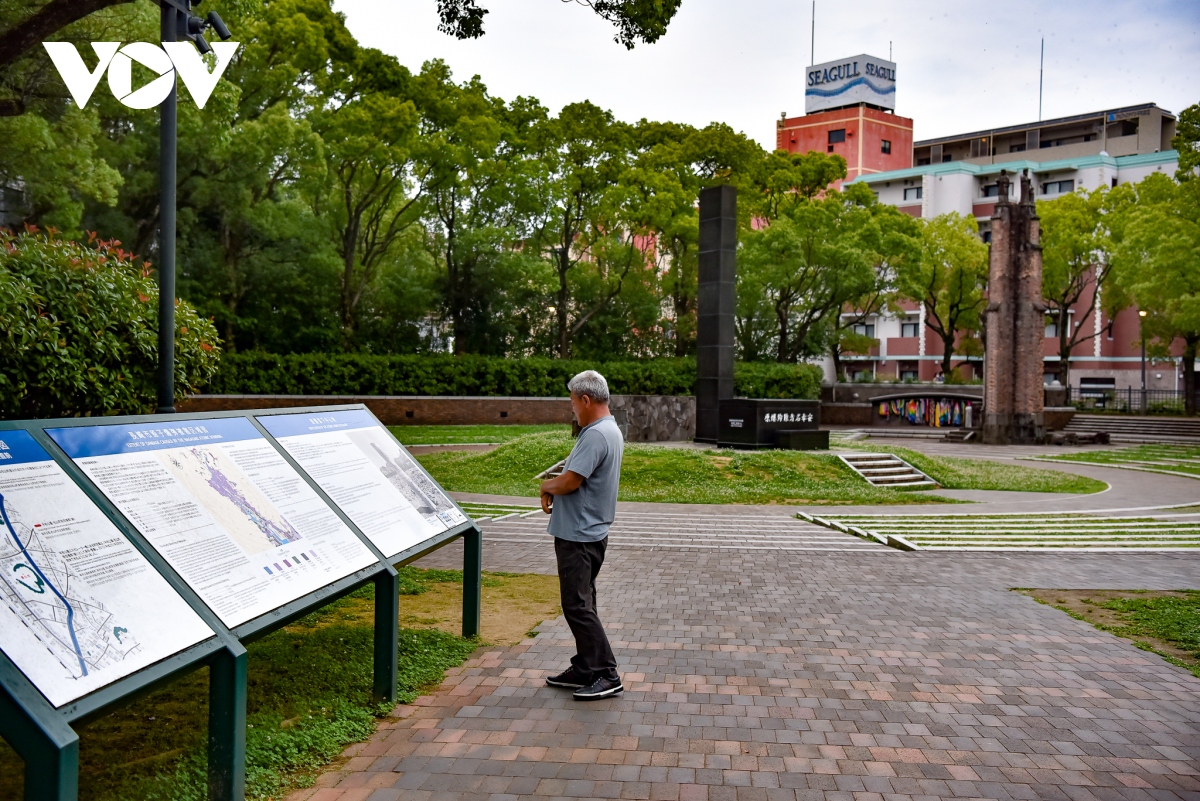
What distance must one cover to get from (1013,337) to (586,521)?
30316 mm

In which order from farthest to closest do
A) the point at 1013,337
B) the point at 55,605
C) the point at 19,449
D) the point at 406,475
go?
the point at 1013,337 < the point at 406,475 < the point at 19,449 < the point at 55,605

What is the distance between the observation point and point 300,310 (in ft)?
115

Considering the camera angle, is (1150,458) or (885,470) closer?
(885,470)

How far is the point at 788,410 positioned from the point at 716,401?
2.12 meters

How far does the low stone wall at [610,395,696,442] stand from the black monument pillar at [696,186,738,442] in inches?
157

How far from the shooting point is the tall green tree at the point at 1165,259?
33906 millimetres

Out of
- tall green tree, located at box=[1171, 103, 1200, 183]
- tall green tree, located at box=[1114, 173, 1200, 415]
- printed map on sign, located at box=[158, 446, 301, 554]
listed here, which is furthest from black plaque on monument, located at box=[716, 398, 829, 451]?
tall green tree, located at box=[1114, 173, 1200, 415]

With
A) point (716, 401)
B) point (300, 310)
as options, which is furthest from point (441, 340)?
point (716, 401)

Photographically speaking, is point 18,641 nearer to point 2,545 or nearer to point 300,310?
point 2,545

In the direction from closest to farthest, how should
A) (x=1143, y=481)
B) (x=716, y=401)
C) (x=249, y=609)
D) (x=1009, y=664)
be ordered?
(x=249, y=609) → (x=1009, y=664) → (x=1143, y=481) → (x=716, y=401)

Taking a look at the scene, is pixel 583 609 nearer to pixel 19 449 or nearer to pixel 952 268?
pixel 19 449

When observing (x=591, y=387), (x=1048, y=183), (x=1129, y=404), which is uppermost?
(x=1048, y=183)
